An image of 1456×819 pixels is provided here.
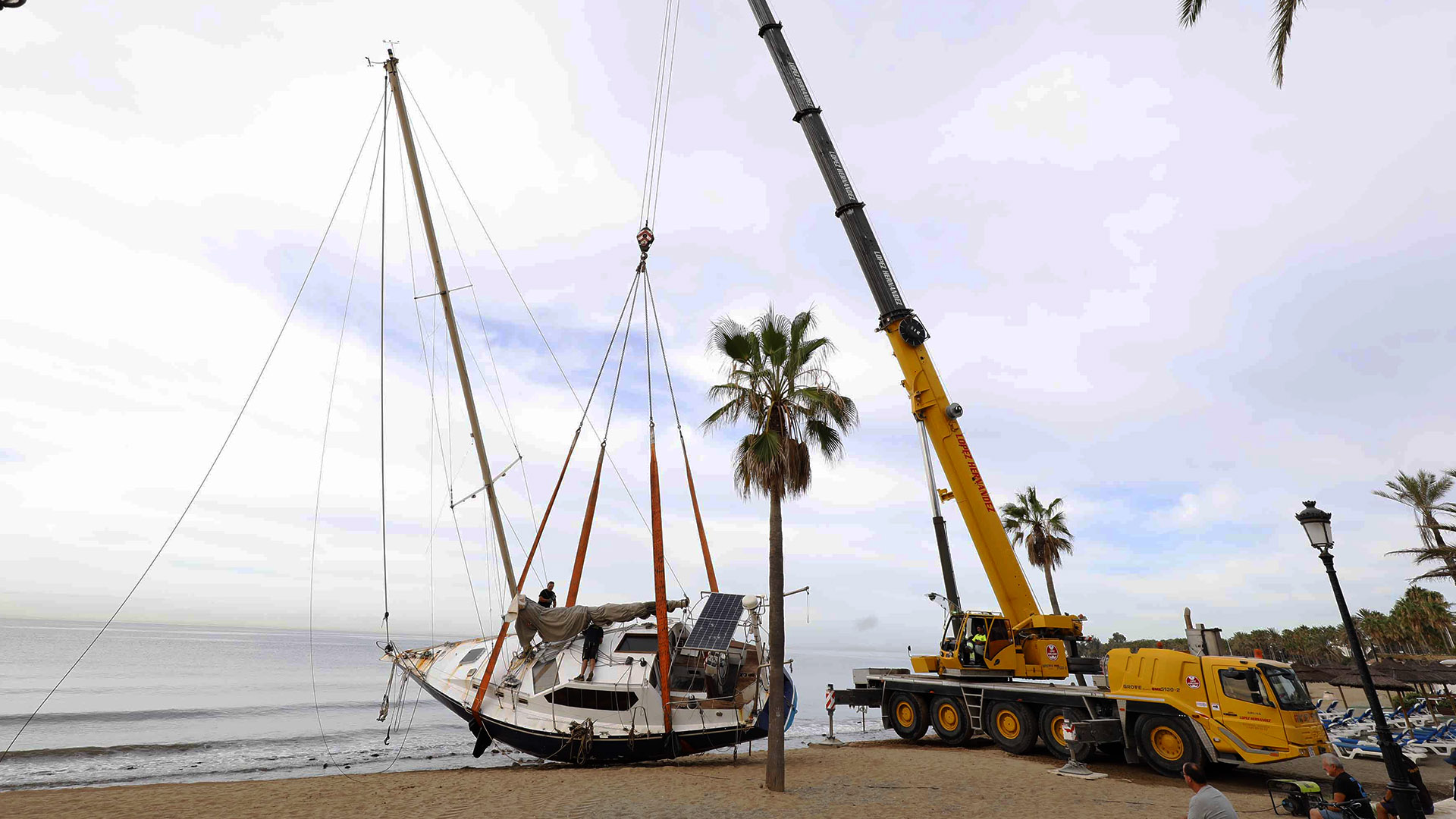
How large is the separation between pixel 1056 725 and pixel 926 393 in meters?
9.16

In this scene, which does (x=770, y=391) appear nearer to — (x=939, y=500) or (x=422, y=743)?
(x=939, y=500)

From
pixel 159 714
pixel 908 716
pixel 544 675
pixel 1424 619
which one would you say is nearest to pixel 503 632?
pixel 544 675

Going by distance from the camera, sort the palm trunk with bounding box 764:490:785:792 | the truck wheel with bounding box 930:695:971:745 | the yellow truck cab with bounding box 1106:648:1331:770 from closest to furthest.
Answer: the palm trunk with bounding box 764:490:785:792 → the yellow truck cab with bounding box 1106:648:1331:770 → the truck wheel with bounding box 930:695:971:745

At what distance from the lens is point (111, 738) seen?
25562 millimetres

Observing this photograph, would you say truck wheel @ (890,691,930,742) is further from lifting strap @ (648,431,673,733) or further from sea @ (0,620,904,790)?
lifting strap @ (648,431,673,733)

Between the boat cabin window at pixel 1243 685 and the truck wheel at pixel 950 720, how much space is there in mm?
6640

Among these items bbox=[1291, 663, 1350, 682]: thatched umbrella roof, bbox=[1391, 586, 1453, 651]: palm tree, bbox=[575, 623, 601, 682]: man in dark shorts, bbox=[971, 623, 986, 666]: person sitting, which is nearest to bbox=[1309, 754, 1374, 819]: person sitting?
bbox=[971, 623, 986, 666]: person sitting

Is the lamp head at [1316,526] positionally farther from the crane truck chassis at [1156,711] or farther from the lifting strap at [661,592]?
the lifting strap at [661,592]

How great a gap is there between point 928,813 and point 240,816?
11514mm

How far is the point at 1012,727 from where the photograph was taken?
60.1 feet

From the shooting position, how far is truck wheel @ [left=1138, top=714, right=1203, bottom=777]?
49.6ft

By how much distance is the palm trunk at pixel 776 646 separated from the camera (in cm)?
1321

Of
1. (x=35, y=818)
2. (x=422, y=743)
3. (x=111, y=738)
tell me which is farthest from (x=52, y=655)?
(x=35, y=818)

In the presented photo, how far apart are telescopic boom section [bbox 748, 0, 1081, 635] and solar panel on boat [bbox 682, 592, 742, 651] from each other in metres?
6.98
